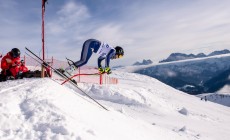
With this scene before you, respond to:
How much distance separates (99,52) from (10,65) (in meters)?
4.47

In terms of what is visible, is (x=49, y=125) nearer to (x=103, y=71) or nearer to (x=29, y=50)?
(x=29, y=50)

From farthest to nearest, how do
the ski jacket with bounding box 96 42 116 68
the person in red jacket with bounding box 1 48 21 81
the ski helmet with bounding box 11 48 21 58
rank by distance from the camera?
the person in red jacket with bounding box 1 48 21 81 → the ski helmet with bounding box 11 48 21 58 → the ski jacket with bounding box 96 42 116 68

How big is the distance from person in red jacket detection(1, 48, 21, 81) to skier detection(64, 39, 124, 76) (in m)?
2.88

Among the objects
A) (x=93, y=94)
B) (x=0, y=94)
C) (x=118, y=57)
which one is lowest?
(x=93, y=94)

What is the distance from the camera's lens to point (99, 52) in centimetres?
1214

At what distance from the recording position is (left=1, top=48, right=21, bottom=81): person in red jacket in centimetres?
1324

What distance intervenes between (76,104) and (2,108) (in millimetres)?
2005

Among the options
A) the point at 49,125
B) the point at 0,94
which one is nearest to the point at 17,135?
the point at 49,125

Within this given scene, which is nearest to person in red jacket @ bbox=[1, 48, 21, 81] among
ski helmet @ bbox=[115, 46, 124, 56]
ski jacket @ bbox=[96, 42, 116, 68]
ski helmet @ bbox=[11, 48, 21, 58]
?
ski helmet @ bbox=[11, 48, 21, 58]

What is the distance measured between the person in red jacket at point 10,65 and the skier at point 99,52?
2878mm

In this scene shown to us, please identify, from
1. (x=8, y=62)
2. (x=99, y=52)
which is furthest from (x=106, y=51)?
(x=8, y=62)

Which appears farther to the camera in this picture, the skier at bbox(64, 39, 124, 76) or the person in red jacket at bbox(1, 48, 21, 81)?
the person in red jacket at bbox(1, 48, 21, 81)

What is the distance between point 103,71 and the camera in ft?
39.9

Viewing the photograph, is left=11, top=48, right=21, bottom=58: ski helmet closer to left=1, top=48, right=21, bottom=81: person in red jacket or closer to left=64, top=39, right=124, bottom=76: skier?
left=1, top=48, right=21, bottom=81: person in red jacket
